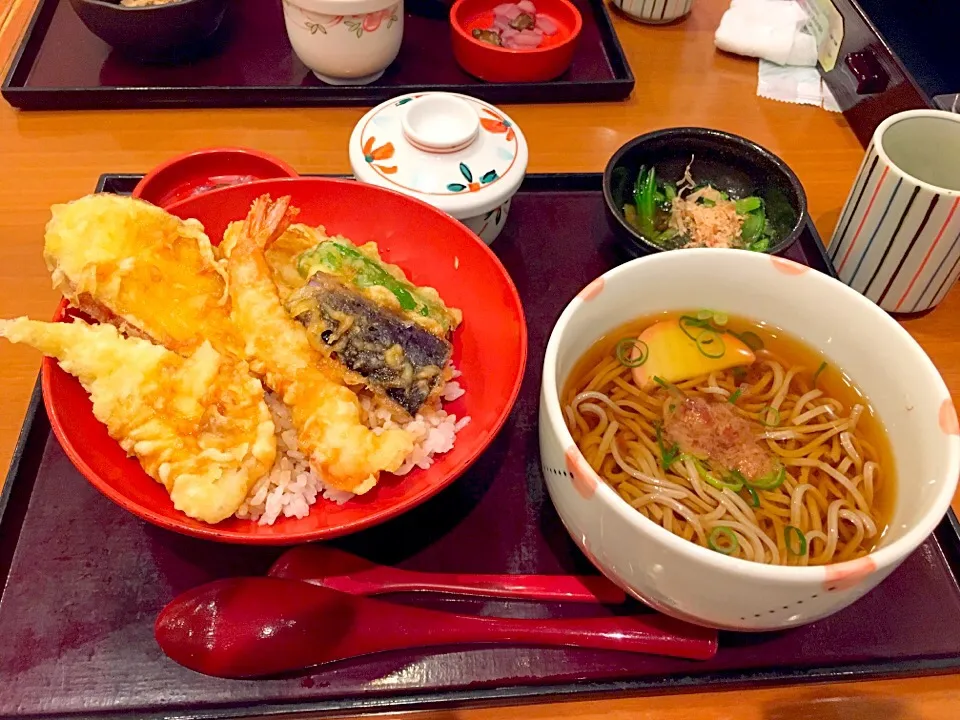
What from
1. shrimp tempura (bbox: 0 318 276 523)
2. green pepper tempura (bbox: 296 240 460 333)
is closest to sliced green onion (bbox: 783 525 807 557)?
green pepper tempura (bbox: 296 240 460 333)

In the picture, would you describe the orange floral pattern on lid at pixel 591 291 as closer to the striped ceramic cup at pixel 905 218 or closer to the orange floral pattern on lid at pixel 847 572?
the orange floral pattern on lid at pixel 847 572

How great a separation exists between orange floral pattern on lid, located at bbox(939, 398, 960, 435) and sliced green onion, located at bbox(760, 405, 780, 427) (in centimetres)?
24

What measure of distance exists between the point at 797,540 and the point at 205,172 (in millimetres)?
1379

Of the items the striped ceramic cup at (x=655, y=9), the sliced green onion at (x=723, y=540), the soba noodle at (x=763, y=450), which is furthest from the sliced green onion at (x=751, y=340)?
the striped ceramic cup at (x=655, y=9)

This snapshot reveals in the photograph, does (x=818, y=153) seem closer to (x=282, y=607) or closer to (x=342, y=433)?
(x=342, y=433)

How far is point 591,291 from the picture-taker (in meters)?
1.00

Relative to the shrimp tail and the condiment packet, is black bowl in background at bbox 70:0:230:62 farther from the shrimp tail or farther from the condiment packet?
the condiment packet

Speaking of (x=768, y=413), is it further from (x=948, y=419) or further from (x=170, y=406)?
(x=170, y=406)

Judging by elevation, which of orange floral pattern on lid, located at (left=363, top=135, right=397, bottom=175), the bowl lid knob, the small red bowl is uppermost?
the bowl lid knob

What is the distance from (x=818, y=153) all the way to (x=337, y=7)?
1323 mm

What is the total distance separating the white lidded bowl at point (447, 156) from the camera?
143 cm

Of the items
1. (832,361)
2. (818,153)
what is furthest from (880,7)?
(832,361)

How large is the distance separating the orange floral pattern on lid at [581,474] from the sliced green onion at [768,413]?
16.4 inches

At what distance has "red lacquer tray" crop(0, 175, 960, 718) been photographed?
95cm
